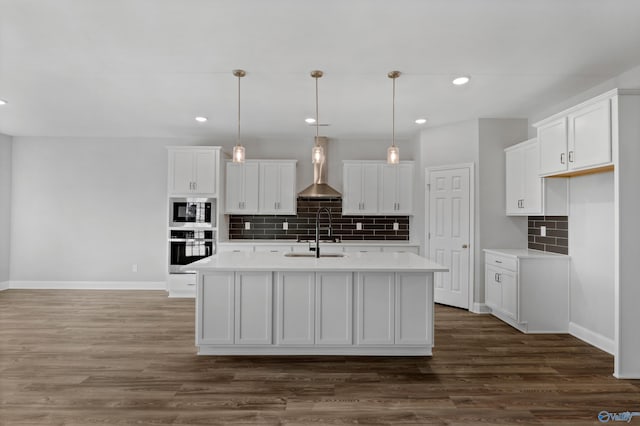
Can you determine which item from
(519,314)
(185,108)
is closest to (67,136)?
(185,108)

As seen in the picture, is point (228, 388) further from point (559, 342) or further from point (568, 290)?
point (568, 290)

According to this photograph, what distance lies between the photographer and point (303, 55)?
3.09 metres

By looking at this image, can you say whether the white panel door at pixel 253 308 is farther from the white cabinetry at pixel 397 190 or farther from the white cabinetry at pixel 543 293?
the white cabinetry at pixel 397 190

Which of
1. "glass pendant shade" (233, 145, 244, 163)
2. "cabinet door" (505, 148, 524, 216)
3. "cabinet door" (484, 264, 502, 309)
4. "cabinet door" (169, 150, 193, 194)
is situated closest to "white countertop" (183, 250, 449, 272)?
"glass pendant shade" (233, 145, 244, 163)

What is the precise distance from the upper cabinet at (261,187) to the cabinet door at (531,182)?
340cm

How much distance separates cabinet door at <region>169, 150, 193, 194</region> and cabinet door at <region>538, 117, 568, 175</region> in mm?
4919

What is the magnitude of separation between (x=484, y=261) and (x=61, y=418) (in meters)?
4.78

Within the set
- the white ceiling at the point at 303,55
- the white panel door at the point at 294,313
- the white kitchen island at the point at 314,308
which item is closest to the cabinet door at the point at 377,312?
the white kitchen island at the point at 314,308

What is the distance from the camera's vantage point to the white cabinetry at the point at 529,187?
4086 mm

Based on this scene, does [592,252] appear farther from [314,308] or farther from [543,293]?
[314,308]

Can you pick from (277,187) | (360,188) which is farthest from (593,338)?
(277,187)

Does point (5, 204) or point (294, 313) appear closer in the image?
point (294, 313)

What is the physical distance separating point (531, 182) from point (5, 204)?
821 centimetres

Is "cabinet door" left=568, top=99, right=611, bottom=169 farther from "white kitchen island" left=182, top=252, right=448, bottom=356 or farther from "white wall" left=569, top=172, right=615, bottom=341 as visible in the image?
"white kitchen island" left=182, top=252, right=448, bottom=356
